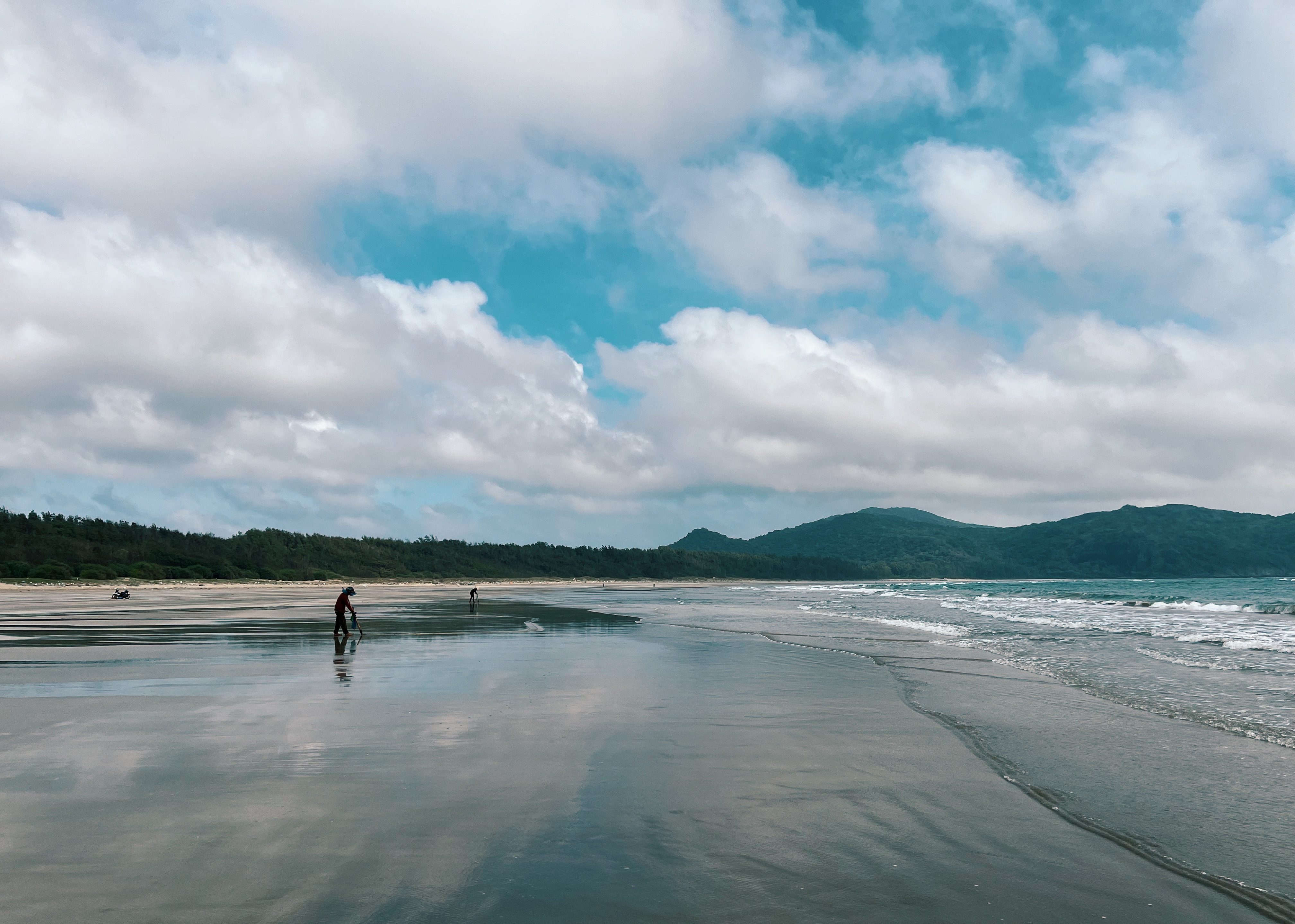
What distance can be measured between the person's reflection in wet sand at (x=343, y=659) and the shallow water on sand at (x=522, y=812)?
0.62 m

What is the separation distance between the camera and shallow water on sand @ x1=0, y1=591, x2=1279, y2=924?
5.41 m

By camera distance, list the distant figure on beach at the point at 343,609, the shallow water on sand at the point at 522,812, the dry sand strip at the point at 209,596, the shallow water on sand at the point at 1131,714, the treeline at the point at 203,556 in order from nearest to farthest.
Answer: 1. the shallow water on sand at the point at 522,812
2. the shallow water on sand at the point at 1131,714
3. the distant figure on beach at the point at 343,609
4. the dry sand strip at the point at 209,596
5. the treeline at the point at 203,556

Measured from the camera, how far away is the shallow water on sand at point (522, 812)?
17.8 feet

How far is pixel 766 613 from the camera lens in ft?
158

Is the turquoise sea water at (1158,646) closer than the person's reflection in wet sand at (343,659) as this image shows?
Yes

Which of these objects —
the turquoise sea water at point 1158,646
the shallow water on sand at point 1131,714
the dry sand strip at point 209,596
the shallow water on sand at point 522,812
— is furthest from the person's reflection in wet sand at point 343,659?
the dry sand strip at point 209,596

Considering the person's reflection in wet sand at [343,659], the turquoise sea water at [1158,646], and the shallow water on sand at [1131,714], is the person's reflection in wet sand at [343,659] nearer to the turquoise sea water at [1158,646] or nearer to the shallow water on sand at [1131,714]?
the shallow water on sand at [1131,714]

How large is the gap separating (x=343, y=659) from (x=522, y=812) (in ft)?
48.5

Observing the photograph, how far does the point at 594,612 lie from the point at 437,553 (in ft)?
450

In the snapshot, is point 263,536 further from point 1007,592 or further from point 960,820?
point 960,820

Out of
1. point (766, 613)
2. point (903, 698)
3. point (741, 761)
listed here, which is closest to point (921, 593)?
point (766, 613)

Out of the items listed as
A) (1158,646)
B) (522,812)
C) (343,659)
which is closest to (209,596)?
(343,659)

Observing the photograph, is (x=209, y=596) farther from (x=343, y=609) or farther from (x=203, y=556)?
(x=203, y=556)

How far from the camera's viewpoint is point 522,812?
737 cm
